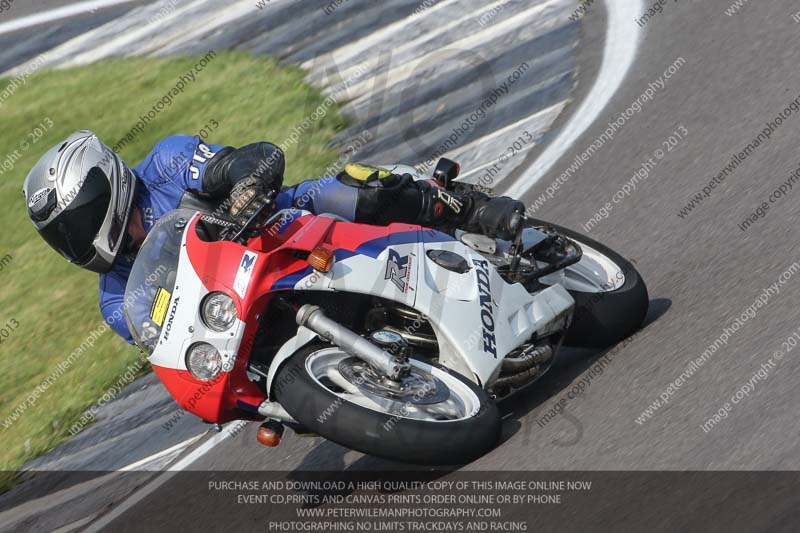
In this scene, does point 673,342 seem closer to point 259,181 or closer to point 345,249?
point 345,249

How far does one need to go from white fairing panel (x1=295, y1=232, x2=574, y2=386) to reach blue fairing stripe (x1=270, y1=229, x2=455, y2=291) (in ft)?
0.10

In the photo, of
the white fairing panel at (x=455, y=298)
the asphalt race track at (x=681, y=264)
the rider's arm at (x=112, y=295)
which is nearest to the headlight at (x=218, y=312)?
the white fairing panel at (x=455, y=298)

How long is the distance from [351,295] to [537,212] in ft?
10.1

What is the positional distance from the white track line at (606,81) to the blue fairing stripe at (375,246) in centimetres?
282

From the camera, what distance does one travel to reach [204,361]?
510cm

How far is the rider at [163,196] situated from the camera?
5676 millimetres

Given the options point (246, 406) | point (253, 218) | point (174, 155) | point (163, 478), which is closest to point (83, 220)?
point (174, 155)

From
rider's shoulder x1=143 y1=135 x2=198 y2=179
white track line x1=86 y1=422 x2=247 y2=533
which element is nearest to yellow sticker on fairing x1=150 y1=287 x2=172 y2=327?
rider's shoulder x1=143 y1=135 x2=198 y2=179

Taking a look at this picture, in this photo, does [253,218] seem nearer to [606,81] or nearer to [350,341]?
[350,341]

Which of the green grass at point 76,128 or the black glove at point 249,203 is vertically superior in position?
the black glove at point 249,203

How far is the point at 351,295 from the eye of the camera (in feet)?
17.7

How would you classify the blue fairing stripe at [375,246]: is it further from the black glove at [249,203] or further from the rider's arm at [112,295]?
the rider's arm at [112,295]

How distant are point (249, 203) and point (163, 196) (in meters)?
1.36

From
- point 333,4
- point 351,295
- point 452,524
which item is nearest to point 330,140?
point 333,4
